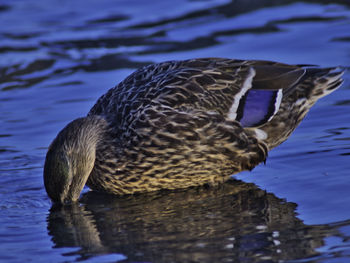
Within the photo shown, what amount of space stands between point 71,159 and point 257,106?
1884 mm

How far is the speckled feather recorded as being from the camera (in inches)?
292

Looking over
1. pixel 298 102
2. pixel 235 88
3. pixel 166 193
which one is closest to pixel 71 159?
pixel 166 193

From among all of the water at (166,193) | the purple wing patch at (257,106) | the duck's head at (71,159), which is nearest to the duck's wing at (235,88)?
the purple wing patch at (257,106)

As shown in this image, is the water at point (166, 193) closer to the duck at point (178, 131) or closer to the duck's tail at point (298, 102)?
the duck at point (178, 131)

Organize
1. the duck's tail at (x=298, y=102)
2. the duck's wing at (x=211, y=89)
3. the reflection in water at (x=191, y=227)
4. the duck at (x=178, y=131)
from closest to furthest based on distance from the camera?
the reflection in water at (x=191, y=227)
the duck at (x=178, y=131)
the duck's wing at (x=211, y=89)
the duck's tail at (x=298, y=102)

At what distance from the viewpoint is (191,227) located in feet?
21.4

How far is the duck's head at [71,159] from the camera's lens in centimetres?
708

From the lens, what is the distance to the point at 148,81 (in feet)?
25.9

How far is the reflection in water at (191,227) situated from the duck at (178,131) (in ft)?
0.65

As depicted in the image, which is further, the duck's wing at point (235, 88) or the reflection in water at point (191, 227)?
the duck's wing at point (235, 88)

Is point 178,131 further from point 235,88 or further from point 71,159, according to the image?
point 71,159

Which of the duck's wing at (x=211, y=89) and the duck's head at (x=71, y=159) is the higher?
the duck's wing at (x=211, y=89)

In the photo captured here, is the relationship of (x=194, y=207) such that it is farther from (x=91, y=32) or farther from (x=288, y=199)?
(x=91, y=32)

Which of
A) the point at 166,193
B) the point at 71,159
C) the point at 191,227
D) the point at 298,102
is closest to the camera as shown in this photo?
the point at 191,227
